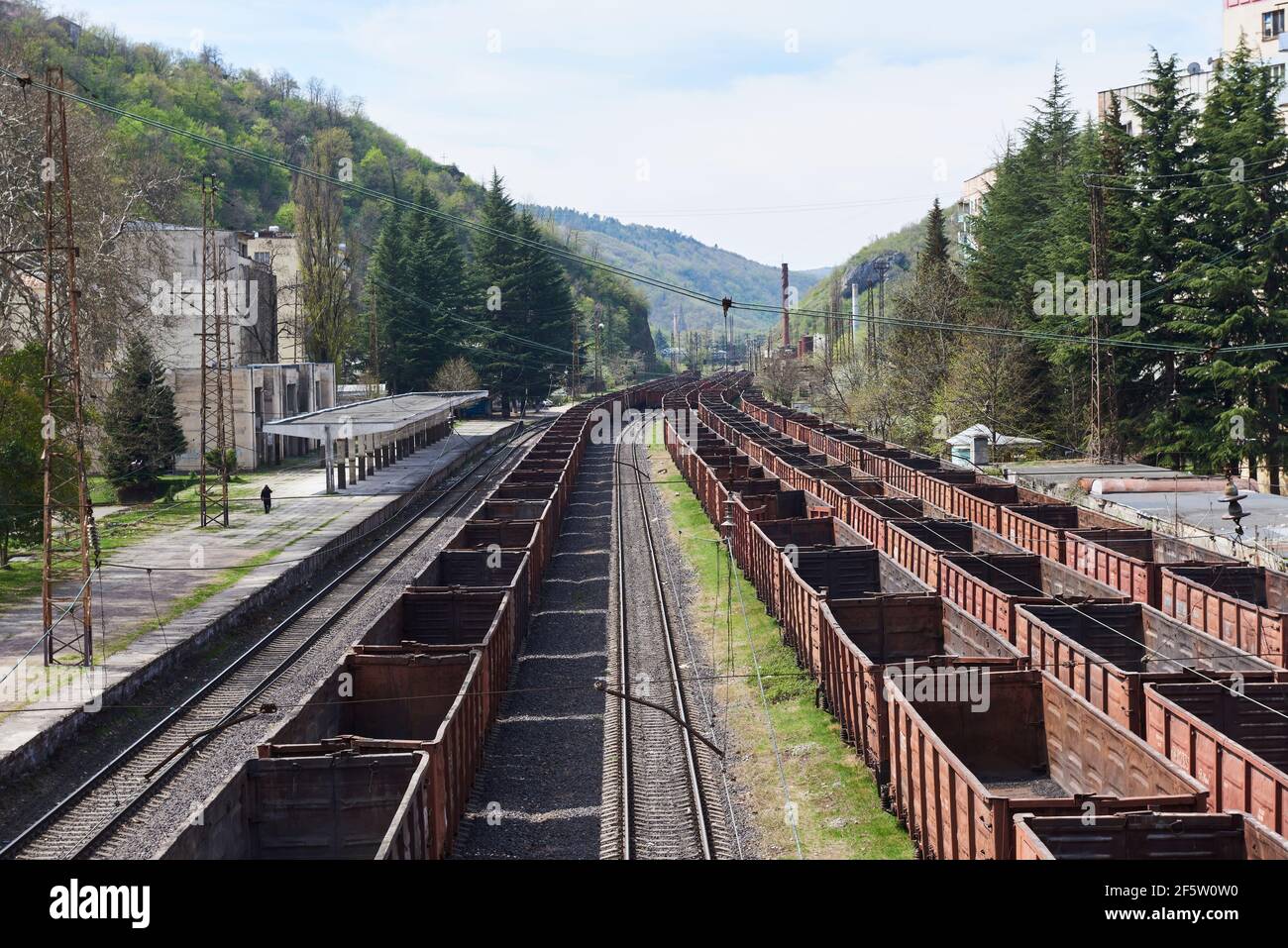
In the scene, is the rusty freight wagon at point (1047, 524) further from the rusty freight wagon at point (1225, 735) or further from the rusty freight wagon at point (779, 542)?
the rusty freight wagon at point (1225, 735)

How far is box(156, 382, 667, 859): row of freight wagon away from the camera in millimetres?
11938

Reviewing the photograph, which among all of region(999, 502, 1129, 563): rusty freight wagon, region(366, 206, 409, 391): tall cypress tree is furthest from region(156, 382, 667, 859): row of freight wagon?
region(366, 206, 409, 391): tall cypress tree

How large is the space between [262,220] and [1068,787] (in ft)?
520

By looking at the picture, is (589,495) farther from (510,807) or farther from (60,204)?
(510,807)

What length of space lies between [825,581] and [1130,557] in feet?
21.0

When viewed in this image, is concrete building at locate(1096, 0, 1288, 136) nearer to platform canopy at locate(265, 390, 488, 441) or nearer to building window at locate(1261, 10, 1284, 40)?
building window at locate(1261, 10, 1284, 40)

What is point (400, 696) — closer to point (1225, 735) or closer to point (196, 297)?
point (1225, 735)

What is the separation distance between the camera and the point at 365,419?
172 feet

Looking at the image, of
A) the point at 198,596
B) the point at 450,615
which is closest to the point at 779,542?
the point at 450,615

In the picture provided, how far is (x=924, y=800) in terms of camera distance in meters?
13.0

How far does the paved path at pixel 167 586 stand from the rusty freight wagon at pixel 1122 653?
51.3ft

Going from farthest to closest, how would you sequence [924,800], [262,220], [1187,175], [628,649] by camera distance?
[262,220]
[1187,175]
[628,649]
[924,800]

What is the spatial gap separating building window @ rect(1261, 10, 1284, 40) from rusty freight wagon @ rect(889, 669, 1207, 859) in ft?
234
